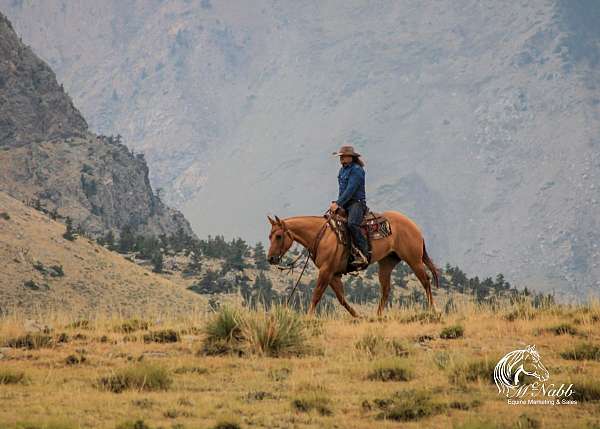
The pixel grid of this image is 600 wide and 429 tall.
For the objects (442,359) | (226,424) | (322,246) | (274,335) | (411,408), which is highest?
(322,246)

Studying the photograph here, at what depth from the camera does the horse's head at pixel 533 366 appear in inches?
527

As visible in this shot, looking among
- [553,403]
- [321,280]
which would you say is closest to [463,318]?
[321,280]

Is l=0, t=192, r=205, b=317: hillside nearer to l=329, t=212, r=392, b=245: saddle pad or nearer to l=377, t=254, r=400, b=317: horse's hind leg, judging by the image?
l=377, t=254, r=400, b=317: horse's hind leg

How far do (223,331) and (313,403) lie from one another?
14.7ft

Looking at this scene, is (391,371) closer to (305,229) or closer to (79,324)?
(305,229)

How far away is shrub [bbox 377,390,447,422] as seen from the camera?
11727 mm

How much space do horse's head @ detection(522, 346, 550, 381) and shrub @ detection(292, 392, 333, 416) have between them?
2854mm

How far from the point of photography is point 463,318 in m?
19.2

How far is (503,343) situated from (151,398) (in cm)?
628

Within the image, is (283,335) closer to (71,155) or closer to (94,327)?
(94,327)

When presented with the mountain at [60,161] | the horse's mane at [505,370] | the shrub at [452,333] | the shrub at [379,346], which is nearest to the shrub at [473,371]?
the horse's mane at [505,370]

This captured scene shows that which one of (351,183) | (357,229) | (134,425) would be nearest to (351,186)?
(351,183)

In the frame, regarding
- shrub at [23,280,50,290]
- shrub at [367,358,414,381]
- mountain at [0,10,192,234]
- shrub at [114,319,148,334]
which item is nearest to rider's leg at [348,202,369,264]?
shrub at [114,319,148,334]

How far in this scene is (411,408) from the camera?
38.7 ft
